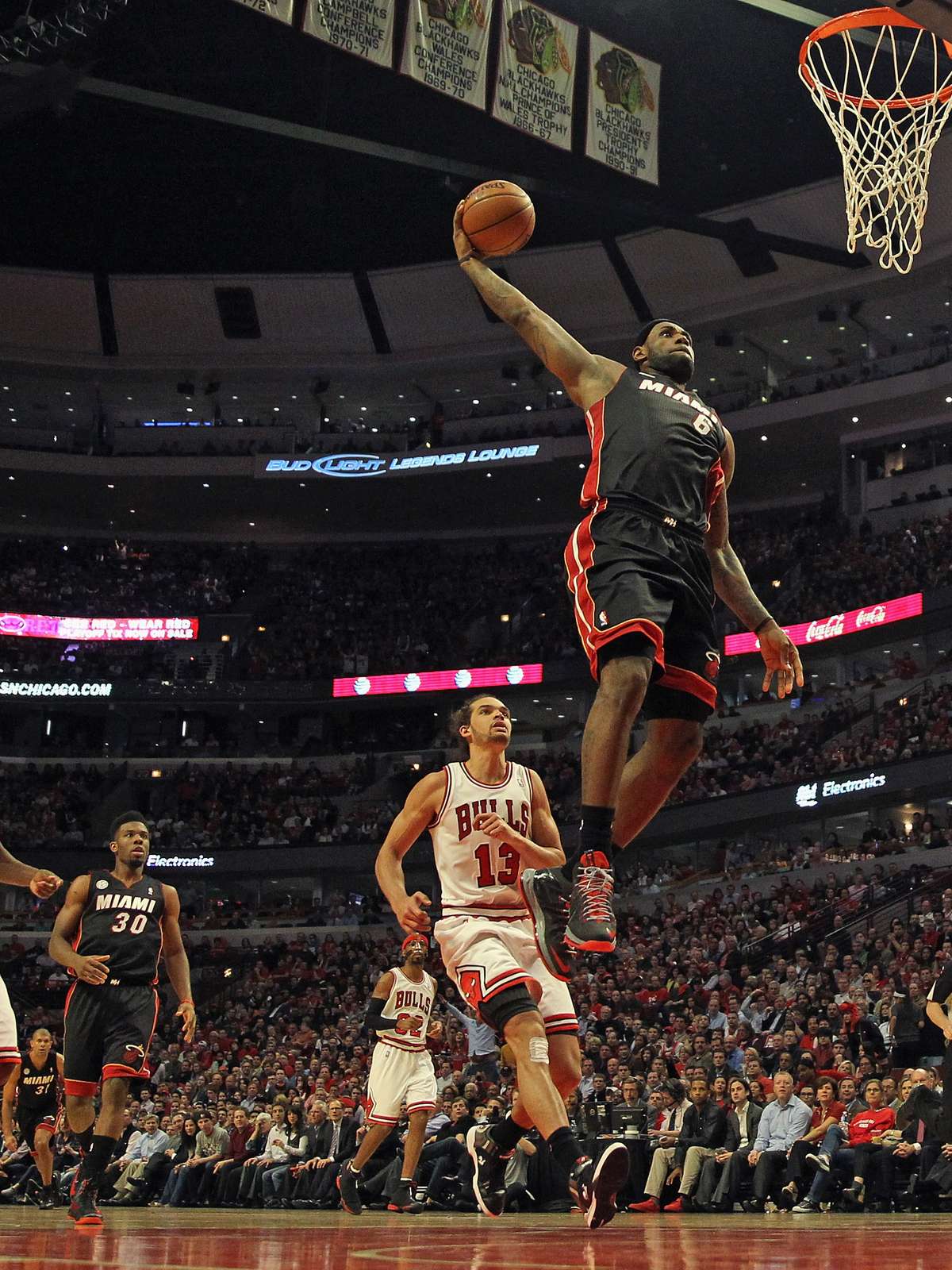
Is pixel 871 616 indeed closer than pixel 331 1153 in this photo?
No

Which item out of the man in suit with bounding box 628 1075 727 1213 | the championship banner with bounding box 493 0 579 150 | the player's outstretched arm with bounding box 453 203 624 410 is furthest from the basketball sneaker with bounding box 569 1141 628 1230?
the championship banner with bounding box 493 0 579 150

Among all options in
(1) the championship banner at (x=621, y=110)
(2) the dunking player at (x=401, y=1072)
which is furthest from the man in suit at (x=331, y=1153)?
(1) the championship banner at (x=621, y=110)

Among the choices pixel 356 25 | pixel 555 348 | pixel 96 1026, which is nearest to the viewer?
pixel 555 348

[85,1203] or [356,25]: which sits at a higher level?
[356,25]

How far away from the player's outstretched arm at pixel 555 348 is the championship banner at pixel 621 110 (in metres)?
17.5

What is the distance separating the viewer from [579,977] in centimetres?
2527

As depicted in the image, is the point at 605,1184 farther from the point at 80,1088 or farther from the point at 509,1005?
the point at 80,1088

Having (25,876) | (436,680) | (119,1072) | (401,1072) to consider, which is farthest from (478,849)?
(436,680)

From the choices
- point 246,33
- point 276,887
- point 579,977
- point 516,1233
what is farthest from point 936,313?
point 516,1233

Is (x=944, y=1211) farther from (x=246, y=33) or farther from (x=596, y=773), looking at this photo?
(x=246, y=33)

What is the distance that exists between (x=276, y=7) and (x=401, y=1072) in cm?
1347

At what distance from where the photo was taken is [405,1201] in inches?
495

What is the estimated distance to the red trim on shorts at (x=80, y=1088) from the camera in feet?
29.6

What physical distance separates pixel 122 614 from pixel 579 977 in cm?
2376
